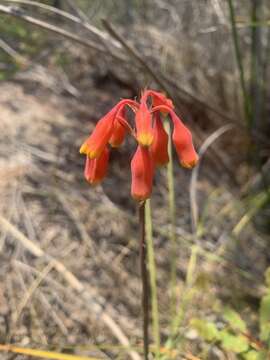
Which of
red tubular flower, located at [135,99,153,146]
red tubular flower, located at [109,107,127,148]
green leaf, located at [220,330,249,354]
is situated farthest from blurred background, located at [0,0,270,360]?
red tubular flower, located at [135,99,153,146]

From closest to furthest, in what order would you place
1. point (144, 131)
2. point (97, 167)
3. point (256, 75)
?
point (144, 131) < point (97, 167) < point (256, 75)

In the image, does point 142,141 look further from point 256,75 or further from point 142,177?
point 256,75

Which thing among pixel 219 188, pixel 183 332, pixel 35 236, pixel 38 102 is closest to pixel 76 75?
pixel 38 102

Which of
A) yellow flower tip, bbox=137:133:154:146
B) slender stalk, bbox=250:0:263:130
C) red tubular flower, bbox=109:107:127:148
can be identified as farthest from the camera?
slender stalk, bbox=250:0:263:130

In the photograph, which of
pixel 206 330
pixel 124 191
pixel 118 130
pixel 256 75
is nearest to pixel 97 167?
pixel 118 130

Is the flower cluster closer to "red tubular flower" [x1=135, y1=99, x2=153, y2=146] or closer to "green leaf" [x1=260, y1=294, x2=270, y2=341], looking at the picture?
"red tubular flower" [x1=135, y1=99, x2=153, y2=146]

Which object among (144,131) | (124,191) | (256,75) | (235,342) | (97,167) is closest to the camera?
(144,131)

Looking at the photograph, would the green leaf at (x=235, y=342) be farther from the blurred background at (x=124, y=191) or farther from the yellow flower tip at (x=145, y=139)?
the yellow flower tip at (x=145, y=139)

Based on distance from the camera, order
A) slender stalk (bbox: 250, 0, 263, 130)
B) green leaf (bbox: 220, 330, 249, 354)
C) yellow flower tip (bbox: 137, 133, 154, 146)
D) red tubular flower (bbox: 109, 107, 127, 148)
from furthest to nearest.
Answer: slender stalk (bbox: 250, 0, 263, 130), green leaf (bbox: 220, 330, 249, 354), red tubular flower (bbox: 109, 107, 127, 148), yellow flower tip (bbox: 137, 133, 154, 146)
